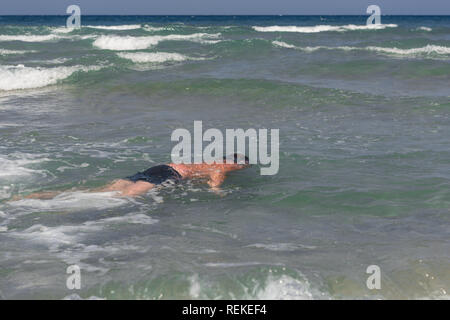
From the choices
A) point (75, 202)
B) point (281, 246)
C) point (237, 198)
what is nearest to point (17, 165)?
point (75, 202)

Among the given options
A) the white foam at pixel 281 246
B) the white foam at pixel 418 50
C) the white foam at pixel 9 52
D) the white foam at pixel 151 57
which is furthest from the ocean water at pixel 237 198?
the white foam at pixel 9 52

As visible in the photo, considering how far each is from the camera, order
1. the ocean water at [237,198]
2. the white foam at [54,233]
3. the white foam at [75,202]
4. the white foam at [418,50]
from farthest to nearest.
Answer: the white foam at [418,50] → the white foam at [75,202] → the white foam at [54,233] → the ocean water at [237,198]

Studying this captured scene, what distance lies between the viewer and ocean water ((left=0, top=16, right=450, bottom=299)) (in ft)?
Answer: 14.8

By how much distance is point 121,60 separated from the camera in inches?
870

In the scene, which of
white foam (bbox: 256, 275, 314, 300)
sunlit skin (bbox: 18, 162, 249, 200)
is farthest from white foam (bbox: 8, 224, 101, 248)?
white foam (bbox: 256, 275, 314, 300)

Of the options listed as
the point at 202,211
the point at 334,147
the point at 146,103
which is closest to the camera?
the point at 202,211

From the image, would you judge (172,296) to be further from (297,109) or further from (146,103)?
(146,103)

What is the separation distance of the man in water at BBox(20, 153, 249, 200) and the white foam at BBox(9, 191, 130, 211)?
0.12 m

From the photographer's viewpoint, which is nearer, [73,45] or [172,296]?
[172,296]

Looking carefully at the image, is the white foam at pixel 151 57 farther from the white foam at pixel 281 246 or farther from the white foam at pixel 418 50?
the white foam at pixel 281 246

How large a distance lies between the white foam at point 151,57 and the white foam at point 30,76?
387cm

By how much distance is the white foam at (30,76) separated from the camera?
17.0 meters
